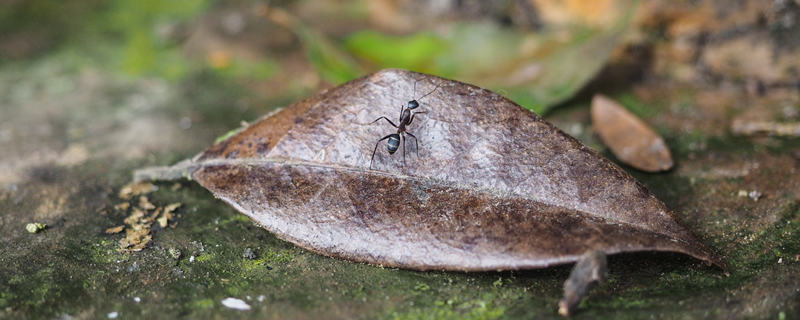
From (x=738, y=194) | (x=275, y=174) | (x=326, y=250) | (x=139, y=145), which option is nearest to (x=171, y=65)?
(x=139, y=145)

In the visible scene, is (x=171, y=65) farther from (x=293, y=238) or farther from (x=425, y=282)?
(x=425, y=282)

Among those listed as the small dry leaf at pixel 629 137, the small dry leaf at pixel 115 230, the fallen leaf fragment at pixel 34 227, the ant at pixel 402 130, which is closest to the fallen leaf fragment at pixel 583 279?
the ant at pixel 402 130

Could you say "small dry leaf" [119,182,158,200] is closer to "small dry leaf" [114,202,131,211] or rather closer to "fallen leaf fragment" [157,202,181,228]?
"small dry leaf" [114,202,131,211]

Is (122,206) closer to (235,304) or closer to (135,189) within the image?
(135,189)

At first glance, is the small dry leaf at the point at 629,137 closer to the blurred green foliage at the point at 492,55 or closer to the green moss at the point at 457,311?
the blurred green foliage at the point at 492,55

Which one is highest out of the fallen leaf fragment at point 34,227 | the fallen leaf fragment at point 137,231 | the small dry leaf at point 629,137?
the small dry leaf at point 629,137

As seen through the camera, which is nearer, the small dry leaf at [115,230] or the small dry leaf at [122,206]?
the small dry leaf at [115,230]
